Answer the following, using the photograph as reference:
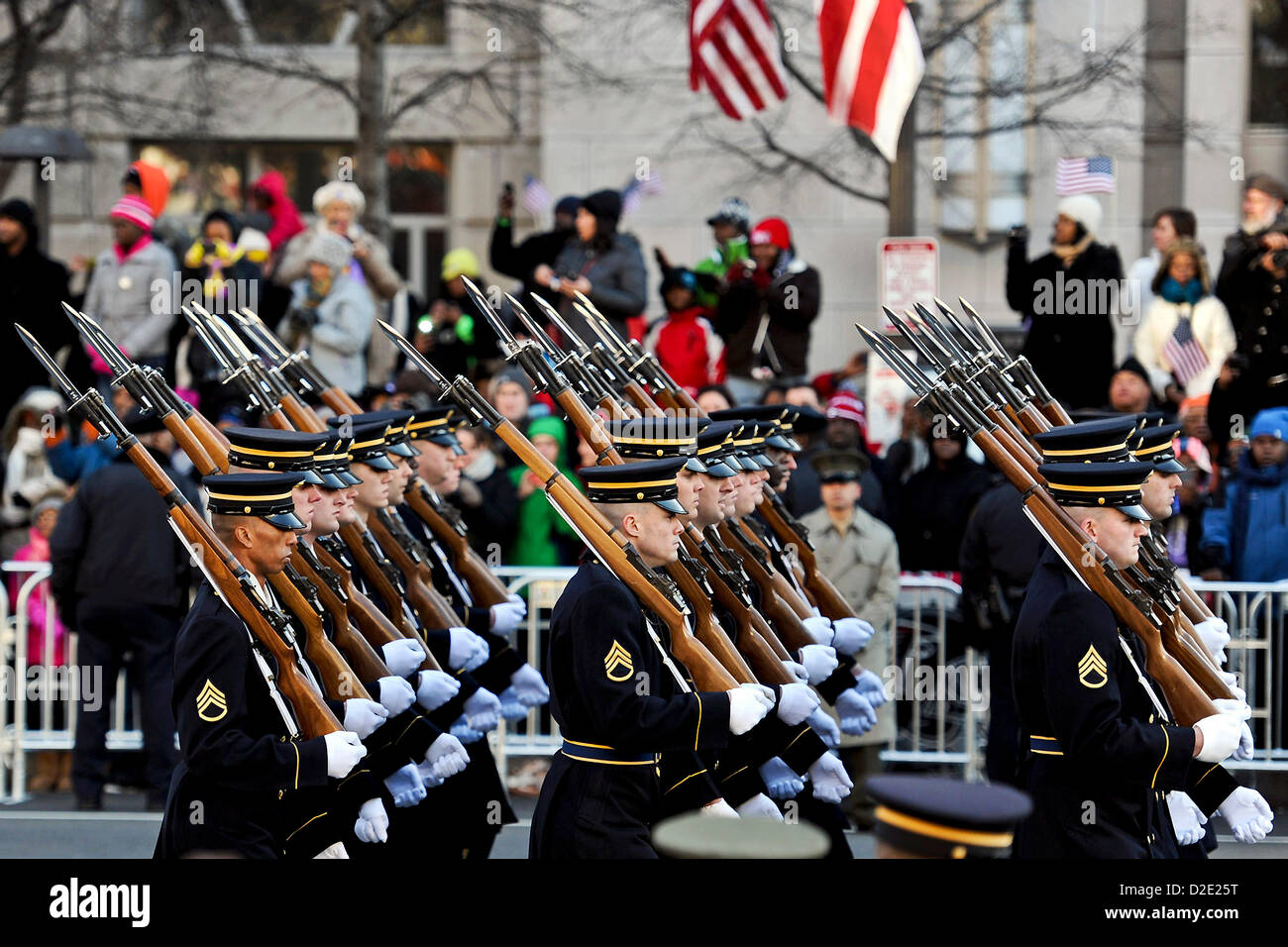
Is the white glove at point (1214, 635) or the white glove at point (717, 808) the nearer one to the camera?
the white glove at point (717, 808)

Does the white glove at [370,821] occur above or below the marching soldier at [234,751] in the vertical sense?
below

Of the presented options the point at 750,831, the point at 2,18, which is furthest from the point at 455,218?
the point at 750,831

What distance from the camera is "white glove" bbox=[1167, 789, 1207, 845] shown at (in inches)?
257

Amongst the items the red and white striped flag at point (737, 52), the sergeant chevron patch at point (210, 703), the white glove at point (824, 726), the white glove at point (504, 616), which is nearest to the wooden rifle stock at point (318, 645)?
the sergeant chevron patch at point (210, 703)

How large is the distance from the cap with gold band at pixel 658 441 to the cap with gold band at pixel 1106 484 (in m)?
1.28

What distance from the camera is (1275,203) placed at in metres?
12.2

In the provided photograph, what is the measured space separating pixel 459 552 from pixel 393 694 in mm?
1858

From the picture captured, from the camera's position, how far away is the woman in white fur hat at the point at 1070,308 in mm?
12062

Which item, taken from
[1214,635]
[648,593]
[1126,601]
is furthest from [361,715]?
[1214,635]

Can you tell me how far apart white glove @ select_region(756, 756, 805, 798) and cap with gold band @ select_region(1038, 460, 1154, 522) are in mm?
1447

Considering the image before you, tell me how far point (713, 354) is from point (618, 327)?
5.86 feet

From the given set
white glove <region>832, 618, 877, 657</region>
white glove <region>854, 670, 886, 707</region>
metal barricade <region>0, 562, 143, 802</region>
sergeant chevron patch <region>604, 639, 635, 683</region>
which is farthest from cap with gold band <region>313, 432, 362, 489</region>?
metal barricade <region>0, 562, 143, 802</region>

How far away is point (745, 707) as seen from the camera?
20.6 feet

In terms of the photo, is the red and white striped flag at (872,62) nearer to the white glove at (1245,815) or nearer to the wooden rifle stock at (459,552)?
the wooden rifle stock at (459,552)
